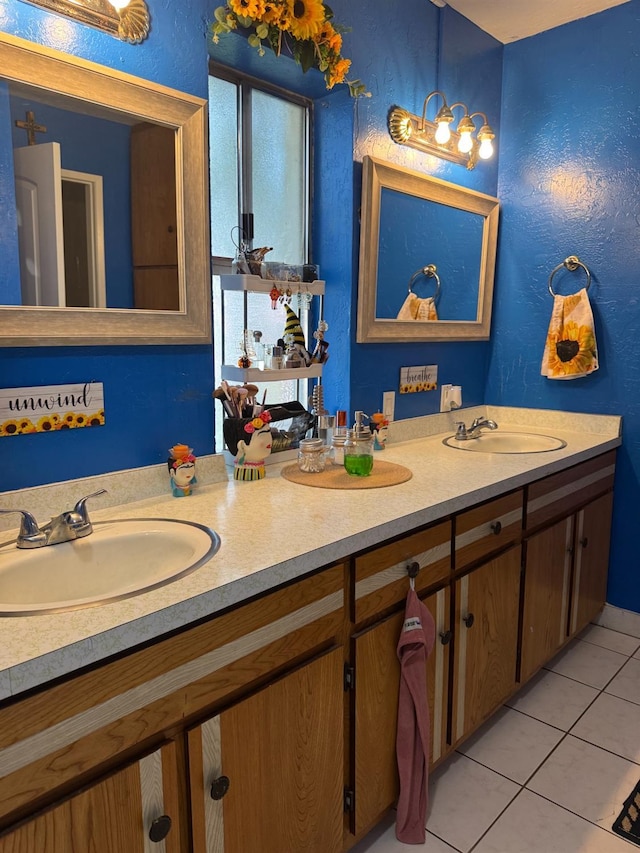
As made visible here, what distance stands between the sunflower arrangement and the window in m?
0.25

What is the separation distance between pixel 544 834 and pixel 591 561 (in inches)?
44.1

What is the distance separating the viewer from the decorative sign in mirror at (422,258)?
2154 millimetres

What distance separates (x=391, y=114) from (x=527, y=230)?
88 cm

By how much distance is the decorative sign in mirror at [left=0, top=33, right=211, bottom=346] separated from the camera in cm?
129

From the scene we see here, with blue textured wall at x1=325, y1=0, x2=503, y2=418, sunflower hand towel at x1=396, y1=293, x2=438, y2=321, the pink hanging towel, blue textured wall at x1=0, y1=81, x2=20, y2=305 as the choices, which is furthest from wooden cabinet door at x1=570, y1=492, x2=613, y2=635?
blue textured wall at x1=0, y1=81, x2=20, y2=305

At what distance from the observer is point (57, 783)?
2.92ft

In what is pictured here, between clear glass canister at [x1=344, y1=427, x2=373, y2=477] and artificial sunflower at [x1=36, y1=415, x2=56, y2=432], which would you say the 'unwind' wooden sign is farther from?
clear glass canister at [x1=344, y1=427, x2=373, y2=477]

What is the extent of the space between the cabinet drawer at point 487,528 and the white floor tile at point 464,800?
2.15ft

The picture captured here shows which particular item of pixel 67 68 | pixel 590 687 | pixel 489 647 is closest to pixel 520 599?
pixel 489 647

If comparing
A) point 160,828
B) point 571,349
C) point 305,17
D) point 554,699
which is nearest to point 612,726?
point 554,699

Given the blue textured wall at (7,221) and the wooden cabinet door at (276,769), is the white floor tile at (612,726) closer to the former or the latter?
the wooden cabinet door at (276,769)

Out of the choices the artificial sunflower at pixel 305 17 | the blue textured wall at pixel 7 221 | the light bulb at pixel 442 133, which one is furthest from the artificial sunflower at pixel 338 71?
the blue textured wall at pixel 7 221

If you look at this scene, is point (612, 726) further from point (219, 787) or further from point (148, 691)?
point (148, 691)

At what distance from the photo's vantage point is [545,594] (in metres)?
2.18
